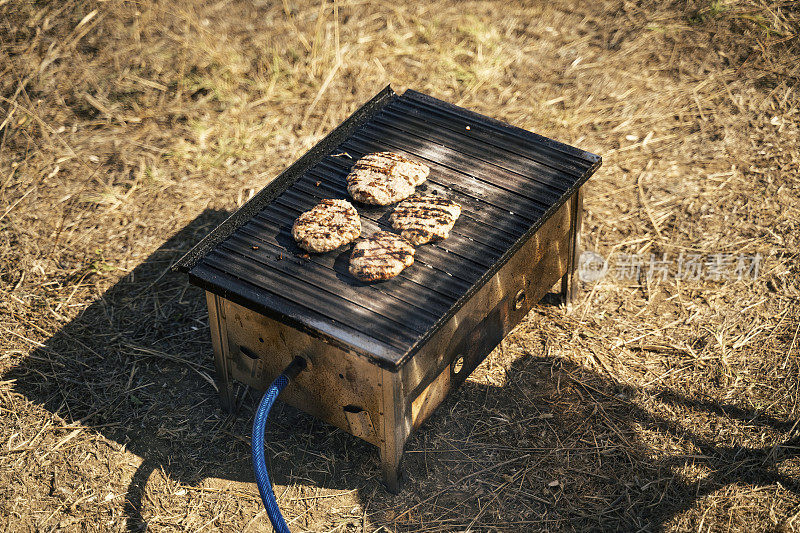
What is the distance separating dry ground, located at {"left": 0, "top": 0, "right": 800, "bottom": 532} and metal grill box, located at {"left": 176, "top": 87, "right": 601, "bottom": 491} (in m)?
0.39

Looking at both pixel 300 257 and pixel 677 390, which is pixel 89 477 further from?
pixel 677 390

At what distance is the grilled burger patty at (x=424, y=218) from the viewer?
3928mm

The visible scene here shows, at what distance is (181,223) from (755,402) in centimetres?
374

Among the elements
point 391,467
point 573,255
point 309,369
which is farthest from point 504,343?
point 309,369

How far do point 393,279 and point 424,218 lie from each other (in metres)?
0.37

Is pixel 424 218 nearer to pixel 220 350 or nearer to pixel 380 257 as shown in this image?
pixel 380 257

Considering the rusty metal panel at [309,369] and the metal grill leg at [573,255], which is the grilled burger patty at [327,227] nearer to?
the rusty metal panel at [309,369]

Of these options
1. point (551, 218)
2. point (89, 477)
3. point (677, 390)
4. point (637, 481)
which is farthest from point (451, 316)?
point (89, 477)

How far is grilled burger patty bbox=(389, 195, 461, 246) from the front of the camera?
393 centimetres

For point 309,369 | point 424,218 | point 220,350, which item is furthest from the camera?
point 220,350

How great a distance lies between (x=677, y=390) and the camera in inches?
181

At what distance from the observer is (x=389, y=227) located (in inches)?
160

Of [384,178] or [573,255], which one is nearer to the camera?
[384,178]

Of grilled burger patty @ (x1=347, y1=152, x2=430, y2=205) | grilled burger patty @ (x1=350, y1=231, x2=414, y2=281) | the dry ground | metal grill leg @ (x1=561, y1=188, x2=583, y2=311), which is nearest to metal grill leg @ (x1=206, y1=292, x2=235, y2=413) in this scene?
the dry ground
